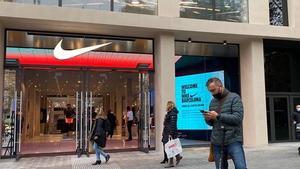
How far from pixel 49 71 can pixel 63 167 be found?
414 cm

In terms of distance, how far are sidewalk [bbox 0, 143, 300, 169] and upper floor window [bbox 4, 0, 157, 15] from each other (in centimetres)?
506

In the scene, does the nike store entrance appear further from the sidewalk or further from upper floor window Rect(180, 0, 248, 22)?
upper floor window Rect(180, 0, 248, 22)

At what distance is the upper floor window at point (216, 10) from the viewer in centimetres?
1499

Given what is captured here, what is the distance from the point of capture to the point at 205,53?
16750mm

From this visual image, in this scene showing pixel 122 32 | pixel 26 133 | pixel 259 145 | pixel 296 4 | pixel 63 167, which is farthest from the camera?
pixel 296 4

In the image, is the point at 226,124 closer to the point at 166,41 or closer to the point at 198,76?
the point at 166,41

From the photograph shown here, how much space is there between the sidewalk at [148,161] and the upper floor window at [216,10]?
5.21 m

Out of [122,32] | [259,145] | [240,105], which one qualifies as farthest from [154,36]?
[240,105]

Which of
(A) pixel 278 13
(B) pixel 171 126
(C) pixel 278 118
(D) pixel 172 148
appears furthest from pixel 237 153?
(A) pixel 278 13

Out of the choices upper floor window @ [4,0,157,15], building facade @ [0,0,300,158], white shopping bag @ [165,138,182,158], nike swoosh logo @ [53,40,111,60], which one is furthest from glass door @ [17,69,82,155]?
white shopping bag @ [165,138,182,158]

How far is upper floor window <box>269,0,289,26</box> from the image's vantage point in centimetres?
1670

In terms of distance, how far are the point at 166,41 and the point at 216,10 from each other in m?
2.54

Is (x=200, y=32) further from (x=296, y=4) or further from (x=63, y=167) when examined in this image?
(x=63, y=167)

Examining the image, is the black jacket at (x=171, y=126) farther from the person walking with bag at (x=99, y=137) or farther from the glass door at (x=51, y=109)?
the glass door at (x=51, y=109)
